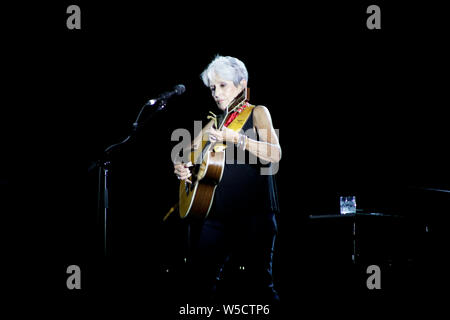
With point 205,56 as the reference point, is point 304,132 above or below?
below

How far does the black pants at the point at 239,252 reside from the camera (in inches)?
78.3

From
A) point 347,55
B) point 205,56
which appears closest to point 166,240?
point 205,56

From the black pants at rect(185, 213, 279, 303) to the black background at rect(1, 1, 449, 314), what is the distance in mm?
1190

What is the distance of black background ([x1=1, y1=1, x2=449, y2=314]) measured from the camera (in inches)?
132

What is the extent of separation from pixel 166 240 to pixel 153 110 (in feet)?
6.06

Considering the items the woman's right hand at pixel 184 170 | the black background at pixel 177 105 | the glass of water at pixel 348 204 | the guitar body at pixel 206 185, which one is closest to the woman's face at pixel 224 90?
the guitar body at pixel 206 185

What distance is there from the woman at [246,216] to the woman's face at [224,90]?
0.13 m

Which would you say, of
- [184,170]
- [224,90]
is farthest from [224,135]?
[184,170]

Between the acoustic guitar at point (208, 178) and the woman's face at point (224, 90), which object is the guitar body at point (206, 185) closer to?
the acoustic guitar at point (208, 178)

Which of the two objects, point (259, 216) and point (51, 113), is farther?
point (51, 113)

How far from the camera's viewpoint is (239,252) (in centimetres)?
205

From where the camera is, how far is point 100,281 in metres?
2.87

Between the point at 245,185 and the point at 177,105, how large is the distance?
1920 millimetres
